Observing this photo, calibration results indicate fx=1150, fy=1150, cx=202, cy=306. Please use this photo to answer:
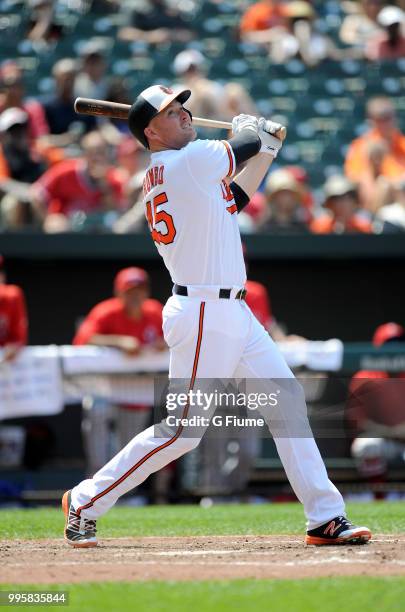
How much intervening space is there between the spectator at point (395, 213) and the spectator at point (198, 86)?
74.4 inches

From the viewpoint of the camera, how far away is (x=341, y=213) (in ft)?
31.9

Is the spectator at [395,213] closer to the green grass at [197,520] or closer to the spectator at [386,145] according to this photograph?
A: the spectator at [386,145]

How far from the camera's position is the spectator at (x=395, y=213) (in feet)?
31.8

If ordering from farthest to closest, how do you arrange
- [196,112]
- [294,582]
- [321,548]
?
1. [196,112]
2. [321,548]
3. [294,582]

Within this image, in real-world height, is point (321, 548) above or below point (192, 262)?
below

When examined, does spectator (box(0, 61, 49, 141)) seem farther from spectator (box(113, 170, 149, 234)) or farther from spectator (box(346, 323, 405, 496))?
spectator (box(346, 323, 405, 496))

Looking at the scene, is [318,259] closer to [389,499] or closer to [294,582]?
[389,499]

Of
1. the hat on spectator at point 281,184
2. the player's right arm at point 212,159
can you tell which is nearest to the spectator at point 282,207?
the hat on spectator at point 281,184

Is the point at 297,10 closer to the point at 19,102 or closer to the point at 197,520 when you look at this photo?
the point at 19,102

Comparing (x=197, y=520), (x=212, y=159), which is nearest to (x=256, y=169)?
(x=212, y=159)

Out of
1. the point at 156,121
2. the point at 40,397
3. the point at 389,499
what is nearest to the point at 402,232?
the point at 389,499

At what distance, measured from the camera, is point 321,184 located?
11375mm

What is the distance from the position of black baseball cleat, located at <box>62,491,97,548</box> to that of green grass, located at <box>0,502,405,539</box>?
0.63 meters

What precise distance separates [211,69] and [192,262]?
813 centimetres
